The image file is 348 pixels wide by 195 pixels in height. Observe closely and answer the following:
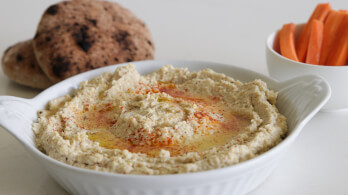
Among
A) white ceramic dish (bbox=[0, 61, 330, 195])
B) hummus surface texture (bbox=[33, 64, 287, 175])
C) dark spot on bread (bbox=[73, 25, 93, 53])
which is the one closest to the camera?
white ceramic dish (bbox=[0, 61, 330, 195])

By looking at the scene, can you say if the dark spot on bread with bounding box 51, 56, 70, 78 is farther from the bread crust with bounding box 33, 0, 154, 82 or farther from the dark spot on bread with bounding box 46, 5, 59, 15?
the dark spot on bread with bounding box 46, 5, 59, 15

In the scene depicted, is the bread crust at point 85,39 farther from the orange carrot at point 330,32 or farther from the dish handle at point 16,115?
the orange carrot at point 330,32

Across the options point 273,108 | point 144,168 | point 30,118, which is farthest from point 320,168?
point 30,118

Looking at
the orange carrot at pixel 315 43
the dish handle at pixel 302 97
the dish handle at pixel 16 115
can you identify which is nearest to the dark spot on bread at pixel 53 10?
the dish handle at pixel 16 115

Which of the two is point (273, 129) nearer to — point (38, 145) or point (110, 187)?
point (110, 187)

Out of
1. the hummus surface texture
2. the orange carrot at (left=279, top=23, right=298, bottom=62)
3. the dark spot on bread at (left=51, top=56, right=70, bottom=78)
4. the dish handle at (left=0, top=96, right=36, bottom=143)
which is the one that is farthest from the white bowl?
the dish handle at (left=0, top=96, right=36, bottom=143)
